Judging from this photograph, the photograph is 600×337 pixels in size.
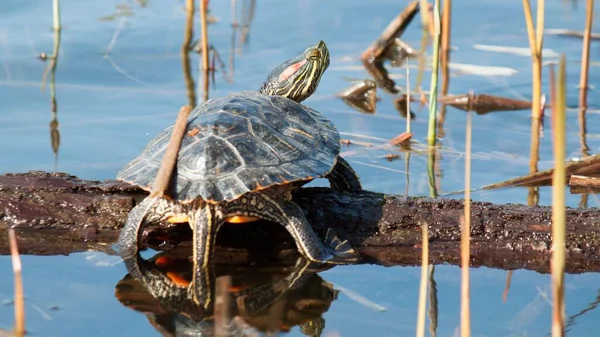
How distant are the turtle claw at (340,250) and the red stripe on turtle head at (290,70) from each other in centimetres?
118

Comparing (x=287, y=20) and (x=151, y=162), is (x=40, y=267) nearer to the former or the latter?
(x=151, y=162)

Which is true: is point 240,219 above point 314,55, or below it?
below

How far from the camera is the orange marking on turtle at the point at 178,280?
3.76 meters

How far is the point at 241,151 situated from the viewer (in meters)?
3.73

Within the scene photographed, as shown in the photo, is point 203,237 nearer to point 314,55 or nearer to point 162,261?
point 162,261

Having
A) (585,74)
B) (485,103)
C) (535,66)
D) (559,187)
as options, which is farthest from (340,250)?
(585,74)

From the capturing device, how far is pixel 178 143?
3.73 metres

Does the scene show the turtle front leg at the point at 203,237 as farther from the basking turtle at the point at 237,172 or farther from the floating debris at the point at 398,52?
the floating debris at the point at 398,52

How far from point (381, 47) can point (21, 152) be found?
3280mm

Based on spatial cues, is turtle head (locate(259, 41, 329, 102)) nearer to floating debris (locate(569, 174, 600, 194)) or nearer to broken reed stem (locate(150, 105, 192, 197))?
broken reed stem (locate(150, 105, 192, 197))

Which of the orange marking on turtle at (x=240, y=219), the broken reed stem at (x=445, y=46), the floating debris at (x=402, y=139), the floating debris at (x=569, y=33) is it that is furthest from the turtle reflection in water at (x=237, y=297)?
the floating debris at (x=569, y=33)

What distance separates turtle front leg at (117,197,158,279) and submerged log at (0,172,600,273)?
180 mm

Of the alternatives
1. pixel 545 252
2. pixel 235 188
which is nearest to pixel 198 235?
pixel 235 188

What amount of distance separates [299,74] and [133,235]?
1.45m
